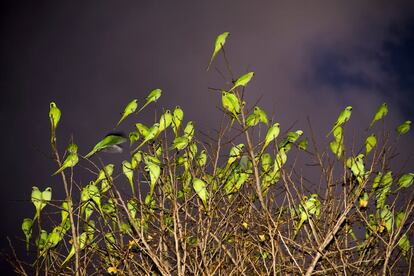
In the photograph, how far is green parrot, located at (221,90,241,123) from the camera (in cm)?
326

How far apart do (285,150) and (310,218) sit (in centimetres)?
74

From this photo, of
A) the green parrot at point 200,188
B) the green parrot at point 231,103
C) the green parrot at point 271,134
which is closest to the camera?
the green parrot at point 200,188

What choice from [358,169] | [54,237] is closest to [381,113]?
[358,169]

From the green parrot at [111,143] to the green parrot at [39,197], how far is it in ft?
2.21

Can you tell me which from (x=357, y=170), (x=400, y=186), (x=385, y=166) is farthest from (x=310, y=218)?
(x=400, y=186)

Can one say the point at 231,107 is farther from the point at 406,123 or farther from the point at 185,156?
the point at 406,123

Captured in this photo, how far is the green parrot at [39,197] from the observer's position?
3387mm

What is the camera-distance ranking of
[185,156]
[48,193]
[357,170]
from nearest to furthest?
1. [357,170]
2. [185,156]
3. [48,193]

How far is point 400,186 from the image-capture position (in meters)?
3.47

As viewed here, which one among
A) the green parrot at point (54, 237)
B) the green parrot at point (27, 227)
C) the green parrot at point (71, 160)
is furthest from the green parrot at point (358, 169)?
the green parrot at point (27, 227)

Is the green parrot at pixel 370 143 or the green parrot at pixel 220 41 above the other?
the green parrot at pixel 220 41

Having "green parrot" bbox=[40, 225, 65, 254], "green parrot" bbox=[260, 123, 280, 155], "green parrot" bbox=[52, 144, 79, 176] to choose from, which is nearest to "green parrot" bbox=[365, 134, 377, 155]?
"green parrot" bbox=[260, 123, 280, 155]

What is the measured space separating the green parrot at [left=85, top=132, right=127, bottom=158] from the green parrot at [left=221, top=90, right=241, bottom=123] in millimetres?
969

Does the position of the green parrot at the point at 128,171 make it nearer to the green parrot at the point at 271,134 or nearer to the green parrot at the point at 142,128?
the green parrot at the point at 142,128
